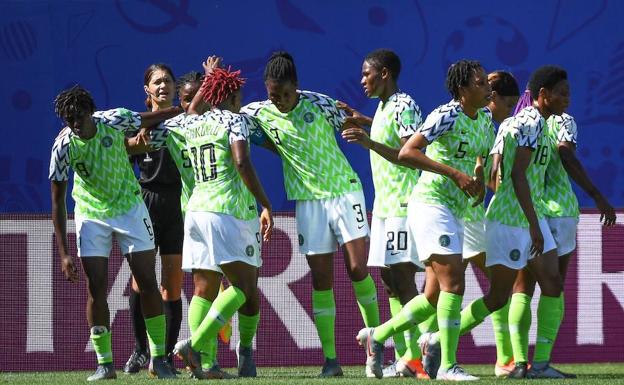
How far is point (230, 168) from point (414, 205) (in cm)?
128

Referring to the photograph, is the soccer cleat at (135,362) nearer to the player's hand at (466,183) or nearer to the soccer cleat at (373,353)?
the soccer cleat at (373,353)

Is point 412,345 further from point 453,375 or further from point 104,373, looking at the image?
point 104,373

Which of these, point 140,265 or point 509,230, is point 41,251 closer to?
point 140,265

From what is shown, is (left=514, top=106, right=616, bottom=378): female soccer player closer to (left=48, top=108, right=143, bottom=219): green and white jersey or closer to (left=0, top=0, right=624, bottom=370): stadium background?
(left=48, top=108, right=143, bottom=219): green and white jersey

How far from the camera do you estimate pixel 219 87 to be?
9.81 m

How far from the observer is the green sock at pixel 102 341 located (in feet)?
32.5

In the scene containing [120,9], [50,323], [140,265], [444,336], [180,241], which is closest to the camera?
[444,336]

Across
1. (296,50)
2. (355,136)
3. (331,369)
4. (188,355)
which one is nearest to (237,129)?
(355,136)

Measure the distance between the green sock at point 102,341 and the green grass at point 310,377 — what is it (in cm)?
18

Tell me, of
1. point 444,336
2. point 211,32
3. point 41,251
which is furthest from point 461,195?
point 211,32

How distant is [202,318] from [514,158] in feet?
7.77

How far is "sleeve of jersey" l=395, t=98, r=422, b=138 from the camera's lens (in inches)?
390

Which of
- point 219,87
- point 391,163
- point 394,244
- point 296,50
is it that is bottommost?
point 394,244

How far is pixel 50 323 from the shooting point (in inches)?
479
